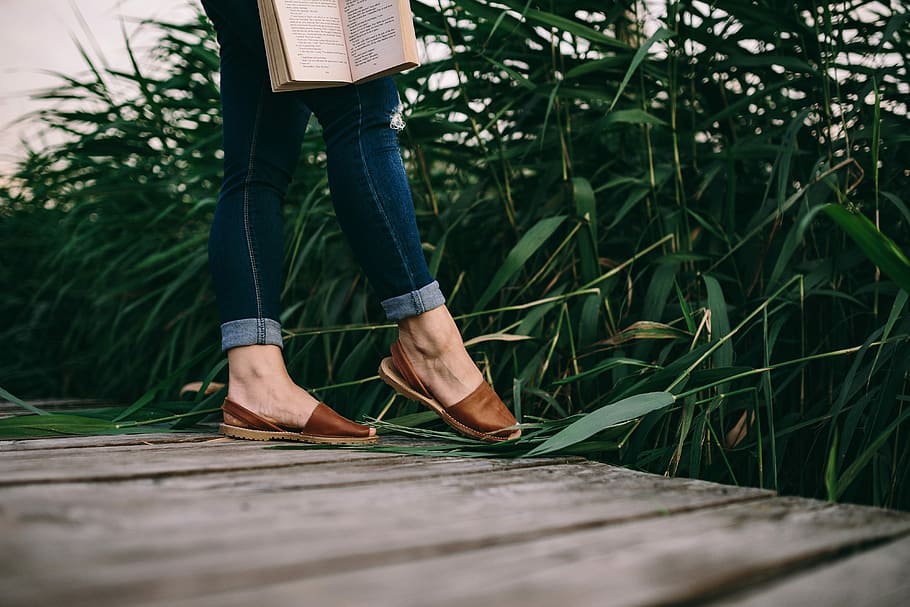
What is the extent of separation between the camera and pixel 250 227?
972 millimetres

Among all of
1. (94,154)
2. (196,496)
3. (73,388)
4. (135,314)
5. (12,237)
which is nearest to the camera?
(196,496)

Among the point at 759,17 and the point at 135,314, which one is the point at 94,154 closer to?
the point at 135,314

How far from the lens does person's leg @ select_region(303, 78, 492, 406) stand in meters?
0.92

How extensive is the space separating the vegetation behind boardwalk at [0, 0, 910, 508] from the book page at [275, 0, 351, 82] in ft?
1.01

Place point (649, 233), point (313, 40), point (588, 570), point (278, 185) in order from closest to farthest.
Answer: point (588, 570)
point (313, 40)
point (278, 185)
point (649, 233)

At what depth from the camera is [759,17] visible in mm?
1140

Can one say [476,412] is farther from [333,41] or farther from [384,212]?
[333,41]

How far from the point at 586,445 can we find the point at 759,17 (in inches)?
28.9

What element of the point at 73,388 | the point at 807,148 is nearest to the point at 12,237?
the point at 73,388

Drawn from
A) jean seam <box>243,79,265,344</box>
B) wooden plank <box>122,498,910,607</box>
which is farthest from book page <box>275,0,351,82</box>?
wooden plank <box>122,498,910,607</box>

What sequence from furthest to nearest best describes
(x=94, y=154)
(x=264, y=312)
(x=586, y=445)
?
(x=94, y=154) < (x=264, y=312) < (x=586, y=445)

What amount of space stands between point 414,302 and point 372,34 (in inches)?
12.7

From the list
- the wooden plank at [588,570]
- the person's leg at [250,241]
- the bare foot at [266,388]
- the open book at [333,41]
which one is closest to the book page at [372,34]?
the open book at [333,41]

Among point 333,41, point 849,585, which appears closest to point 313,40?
point 333,41
